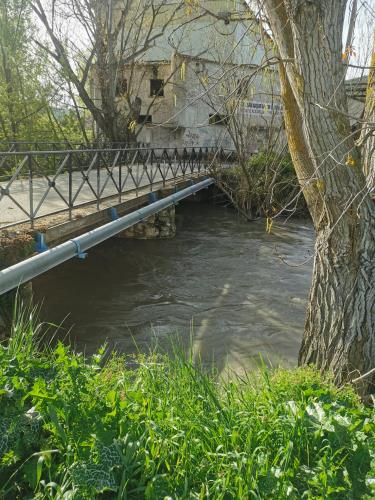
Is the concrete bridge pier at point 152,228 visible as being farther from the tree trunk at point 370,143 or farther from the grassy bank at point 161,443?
the grassy bank at point 161,443

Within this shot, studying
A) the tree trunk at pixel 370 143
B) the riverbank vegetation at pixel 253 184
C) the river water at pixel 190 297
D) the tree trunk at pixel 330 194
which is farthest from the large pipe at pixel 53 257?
the riverbank vegetation at pixel 253 184

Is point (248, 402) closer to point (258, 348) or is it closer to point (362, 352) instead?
point (362, 352)

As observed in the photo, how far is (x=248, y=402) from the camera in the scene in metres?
2.77

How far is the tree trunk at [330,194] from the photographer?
11.4 feet

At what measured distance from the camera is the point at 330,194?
150 inches

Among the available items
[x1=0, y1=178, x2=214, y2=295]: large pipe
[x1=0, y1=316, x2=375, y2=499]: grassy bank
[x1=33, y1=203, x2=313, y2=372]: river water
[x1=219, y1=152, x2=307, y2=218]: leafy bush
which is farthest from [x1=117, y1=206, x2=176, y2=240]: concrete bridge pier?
[x1=0, y1=316, x2=375, y2=499]: grassy bank

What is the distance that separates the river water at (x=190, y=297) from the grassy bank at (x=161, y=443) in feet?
6.37

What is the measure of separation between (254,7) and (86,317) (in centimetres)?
496

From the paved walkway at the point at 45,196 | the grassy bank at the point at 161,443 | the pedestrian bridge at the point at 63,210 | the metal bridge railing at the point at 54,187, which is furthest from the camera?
the paved walkway at the point at 45,196

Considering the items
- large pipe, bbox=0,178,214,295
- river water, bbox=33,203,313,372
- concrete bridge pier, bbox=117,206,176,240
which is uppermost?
large pipe, bbox=0,178,214,295

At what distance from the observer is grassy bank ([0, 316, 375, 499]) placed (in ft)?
6.33

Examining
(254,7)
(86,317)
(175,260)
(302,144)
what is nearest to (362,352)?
(302,144)

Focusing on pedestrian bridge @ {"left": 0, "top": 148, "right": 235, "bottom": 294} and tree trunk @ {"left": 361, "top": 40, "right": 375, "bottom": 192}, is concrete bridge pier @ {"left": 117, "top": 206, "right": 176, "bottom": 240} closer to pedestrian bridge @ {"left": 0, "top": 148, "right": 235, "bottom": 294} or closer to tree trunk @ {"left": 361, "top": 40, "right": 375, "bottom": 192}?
pedestrian bridge @ {"left": 0, "top": 148, "right": 235, "bottom": 294}

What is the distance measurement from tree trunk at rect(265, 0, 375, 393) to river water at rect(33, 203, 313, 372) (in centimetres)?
62
